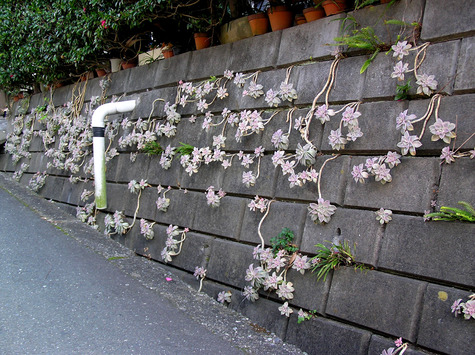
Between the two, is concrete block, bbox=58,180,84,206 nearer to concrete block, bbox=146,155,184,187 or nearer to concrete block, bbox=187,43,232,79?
concrete block, bbox=146,155,184,187

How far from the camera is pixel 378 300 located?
2.34m

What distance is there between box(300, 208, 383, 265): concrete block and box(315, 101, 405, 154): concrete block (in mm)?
398

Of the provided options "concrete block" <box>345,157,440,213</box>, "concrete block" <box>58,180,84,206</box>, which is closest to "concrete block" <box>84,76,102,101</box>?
"concrete block" <box>58,180,84,206</box>

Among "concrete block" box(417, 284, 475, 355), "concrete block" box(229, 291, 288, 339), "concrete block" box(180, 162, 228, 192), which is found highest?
"concrete block" box(180, 162, 228, 192)

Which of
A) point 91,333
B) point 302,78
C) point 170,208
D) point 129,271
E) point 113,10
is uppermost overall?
point 113,10

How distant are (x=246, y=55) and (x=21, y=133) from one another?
5660 mm

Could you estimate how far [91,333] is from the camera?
8.27 feet

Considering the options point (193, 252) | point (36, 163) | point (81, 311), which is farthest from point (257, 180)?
point (36, 163)

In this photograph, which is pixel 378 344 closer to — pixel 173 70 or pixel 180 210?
pixel 180 210

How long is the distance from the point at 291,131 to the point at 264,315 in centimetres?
133

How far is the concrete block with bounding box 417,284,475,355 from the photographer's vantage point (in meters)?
1.99

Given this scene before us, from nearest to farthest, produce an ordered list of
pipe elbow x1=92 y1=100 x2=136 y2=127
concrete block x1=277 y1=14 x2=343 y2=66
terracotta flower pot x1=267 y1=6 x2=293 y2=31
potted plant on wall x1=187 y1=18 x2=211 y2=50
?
concrete block x1=277 y1=14 x2=343 y2=66 < terracotta flower pot x1=267 y1=6 x2=293 y2=31 < potted plant on wall x1=187 y1=18 x2=211 y2=50 < pipe elbow x1=92 y1=100 x2=136 y2=127

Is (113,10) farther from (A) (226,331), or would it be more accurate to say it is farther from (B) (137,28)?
(A) (226,331)

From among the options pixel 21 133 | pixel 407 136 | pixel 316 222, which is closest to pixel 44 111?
pixel 21 133
